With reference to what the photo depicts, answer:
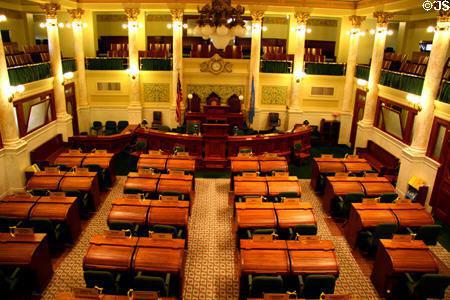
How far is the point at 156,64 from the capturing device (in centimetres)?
1853

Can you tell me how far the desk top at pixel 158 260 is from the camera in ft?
21.7

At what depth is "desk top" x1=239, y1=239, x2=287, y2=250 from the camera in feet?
23.4

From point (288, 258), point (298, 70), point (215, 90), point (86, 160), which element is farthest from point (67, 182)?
point (298, 70)

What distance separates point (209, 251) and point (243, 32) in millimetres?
5221

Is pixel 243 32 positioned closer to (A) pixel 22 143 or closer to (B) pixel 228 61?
(A) pixel 22 143

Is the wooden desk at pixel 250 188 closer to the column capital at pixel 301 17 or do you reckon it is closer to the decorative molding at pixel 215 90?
the decorative molding at pixel 215 90

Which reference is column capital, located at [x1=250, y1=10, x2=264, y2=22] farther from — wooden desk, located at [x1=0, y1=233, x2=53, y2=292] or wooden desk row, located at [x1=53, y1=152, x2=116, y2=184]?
wooden desk, located at [x1=0, y1=233, x2=53, y2=292]

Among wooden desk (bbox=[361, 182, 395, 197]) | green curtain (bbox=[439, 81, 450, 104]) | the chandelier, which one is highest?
the chandelier

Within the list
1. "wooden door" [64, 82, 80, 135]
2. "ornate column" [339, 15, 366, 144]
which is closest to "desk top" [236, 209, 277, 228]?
"ornate column" [339, 15, 366, 144]

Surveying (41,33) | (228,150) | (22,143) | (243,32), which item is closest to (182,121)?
(228,150)

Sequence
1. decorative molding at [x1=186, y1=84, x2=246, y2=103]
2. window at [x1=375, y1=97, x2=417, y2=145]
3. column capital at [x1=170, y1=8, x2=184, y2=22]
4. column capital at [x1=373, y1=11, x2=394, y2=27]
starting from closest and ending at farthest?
1. window at [x1=375, y1=97, x2=417, y2=145]
2. column capital at [x1=373, y1=11, x2=394, y2=27]
3. column capital at [x1=170, y1=8, x2=184, y2=22]
4. decorative molding at [x1=186, y1=84, x2=246, y2=103]

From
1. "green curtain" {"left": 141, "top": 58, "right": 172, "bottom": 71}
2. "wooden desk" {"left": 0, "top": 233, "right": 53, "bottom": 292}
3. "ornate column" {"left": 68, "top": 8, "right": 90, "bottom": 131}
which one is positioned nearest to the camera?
"wooden desk" {"left": 0, "top": 233, "right": 53, "bottom": 292}

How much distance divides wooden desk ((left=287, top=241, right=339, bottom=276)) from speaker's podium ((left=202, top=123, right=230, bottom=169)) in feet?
22.6

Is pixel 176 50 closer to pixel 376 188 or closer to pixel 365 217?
pixel 376 188
